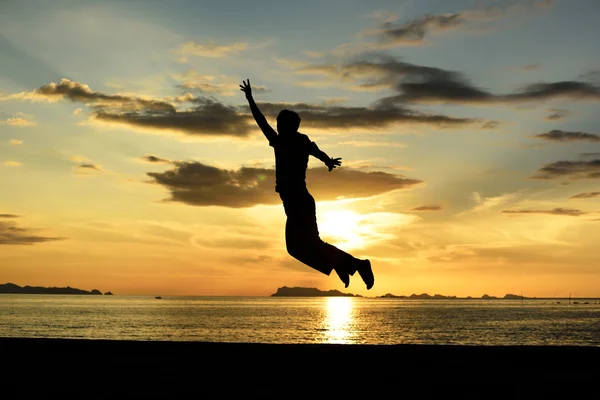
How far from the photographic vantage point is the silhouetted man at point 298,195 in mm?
7719

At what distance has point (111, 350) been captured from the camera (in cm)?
723

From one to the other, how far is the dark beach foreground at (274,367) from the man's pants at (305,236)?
3.53 ft

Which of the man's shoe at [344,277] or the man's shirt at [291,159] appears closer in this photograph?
the man's shirt at [291,159]

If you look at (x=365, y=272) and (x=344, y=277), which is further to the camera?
(x=365, y=272)

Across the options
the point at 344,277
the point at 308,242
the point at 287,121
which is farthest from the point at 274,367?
the point at 287,121

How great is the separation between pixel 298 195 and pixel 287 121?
3.14 ft

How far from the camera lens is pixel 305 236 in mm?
7812

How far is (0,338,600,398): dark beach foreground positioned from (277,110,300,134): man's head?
2.68m

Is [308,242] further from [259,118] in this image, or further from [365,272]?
[259,118]

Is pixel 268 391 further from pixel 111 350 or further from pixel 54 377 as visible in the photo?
pixel 111 350

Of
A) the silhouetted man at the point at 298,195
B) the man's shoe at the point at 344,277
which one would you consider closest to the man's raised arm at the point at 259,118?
the silhouetted man at the point at 298,195

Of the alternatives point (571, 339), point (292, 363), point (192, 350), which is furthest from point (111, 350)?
point (571, 339)

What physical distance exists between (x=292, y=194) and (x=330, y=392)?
3.17 m

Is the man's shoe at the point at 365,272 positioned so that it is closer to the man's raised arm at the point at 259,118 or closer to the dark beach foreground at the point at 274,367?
the dark beach foreground at the point at 274,367
